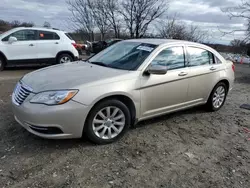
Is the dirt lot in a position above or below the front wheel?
below

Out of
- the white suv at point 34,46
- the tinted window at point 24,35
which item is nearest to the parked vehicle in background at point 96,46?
the white suv at point 34,46

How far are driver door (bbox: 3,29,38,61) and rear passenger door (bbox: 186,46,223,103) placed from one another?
6948mm

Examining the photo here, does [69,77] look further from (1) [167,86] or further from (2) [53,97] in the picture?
(1) [167,86]

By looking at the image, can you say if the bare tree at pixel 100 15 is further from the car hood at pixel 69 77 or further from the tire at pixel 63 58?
the car hood at pixel 69 77

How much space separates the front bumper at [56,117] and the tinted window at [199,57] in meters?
2.37

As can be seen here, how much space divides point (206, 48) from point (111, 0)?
2051 centimetres

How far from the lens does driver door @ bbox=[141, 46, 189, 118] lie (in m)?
4.00

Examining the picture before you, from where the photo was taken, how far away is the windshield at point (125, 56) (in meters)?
4.11

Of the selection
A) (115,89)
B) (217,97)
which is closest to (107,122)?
(115,89)

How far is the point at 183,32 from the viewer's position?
2398cm

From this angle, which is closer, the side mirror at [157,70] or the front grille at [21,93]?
the front grille at [21,93]

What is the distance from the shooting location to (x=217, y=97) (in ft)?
17.9

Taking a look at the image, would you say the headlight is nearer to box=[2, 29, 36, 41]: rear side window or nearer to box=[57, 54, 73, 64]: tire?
box=[2, 29, 36, 41]: rear side window

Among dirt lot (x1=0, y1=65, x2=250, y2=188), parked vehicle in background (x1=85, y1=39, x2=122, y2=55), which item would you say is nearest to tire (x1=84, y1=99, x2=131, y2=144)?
dirt lot (x1=0, y1=65, x2=250, y2=188)
